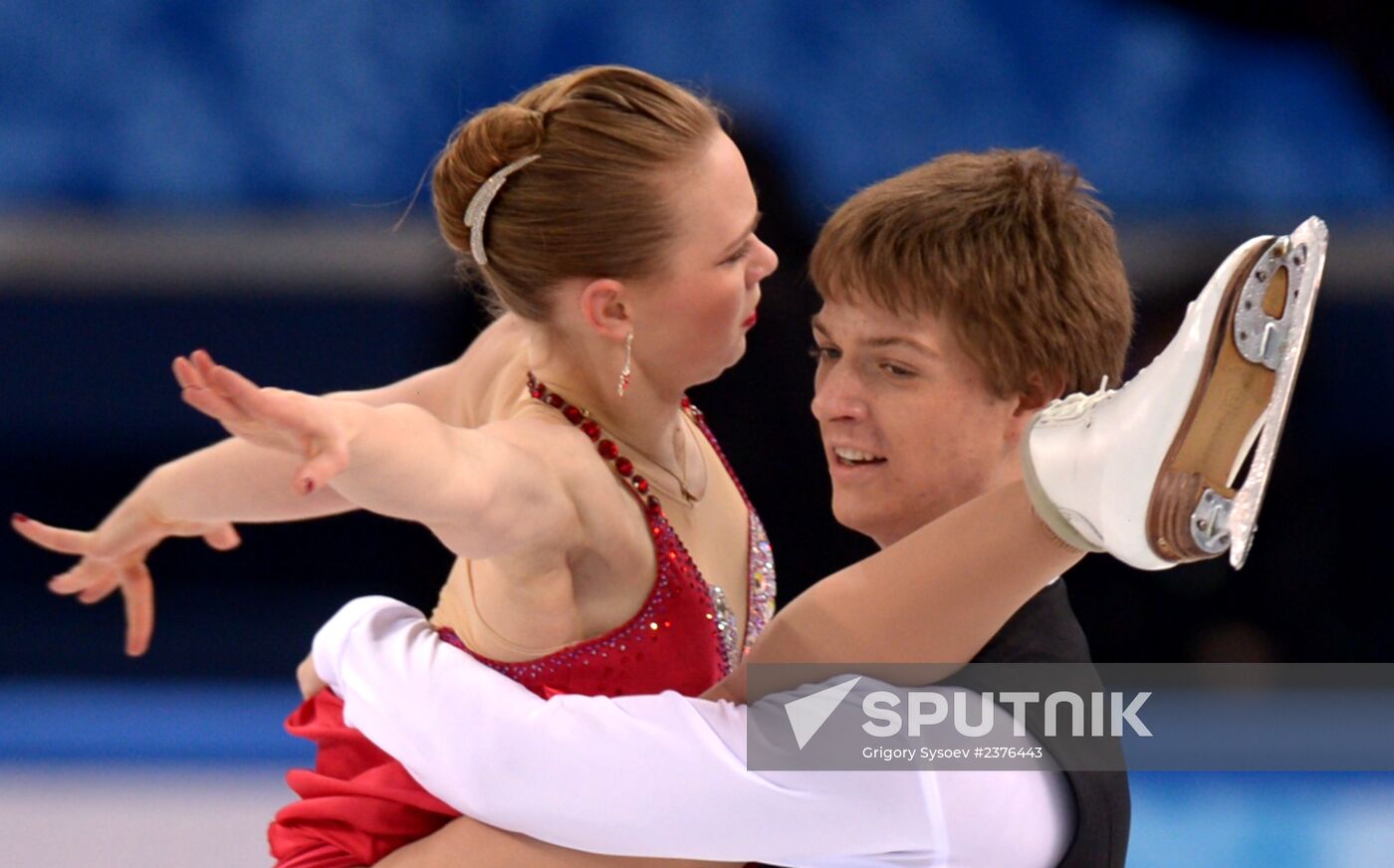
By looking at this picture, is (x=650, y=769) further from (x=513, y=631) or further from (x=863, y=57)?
(x=863, y=57)

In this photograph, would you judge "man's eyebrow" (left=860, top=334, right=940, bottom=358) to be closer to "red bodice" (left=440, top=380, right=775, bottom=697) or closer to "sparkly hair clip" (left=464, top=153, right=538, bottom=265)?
"red bodice" (left=440, top=380, right=775, bottom=697)

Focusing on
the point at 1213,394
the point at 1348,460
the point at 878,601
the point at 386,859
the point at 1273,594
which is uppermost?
the point at 1348,460

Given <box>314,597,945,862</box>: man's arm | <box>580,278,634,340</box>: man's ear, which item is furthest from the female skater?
<box>314,597,945,862</box>: man's arm

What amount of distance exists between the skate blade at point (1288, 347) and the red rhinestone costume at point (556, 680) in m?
0.62

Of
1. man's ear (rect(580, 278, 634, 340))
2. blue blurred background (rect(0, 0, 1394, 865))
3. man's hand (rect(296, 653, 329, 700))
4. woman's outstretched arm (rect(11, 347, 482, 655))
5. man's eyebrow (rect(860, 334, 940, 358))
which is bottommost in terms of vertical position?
man's hand (rect(296, 653, 329, 700))

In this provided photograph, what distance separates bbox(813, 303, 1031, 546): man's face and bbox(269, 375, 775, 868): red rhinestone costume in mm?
203

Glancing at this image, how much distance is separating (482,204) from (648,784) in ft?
2.08

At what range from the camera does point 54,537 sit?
5.82 feet

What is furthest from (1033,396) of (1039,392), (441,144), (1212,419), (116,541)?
(441,144)

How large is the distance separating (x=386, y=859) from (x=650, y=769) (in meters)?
0.35

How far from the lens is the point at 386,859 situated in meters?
1.64

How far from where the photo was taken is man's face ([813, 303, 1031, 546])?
1.62 m

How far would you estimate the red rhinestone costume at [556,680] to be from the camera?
1.68 meters

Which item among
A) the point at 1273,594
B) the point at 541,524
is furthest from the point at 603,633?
the point at 1273,594
